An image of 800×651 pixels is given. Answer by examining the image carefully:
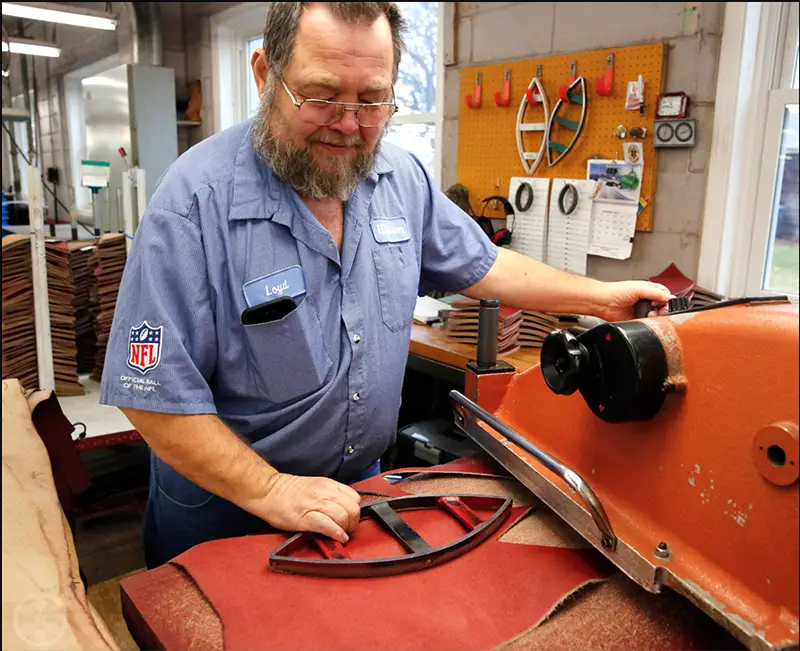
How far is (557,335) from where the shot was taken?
34.7 inches

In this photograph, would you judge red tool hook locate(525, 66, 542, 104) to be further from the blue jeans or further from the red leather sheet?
the red leather sheet

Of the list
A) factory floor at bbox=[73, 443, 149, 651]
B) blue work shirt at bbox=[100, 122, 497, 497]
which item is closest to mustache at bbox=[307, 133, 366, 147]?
blue work shirt at bbox=[100, 122, 497, 497]

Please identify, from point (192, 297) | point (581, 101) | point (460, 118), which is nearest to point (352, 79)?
point (192, 297)

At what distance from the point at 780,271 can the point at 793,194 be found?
0.82ft

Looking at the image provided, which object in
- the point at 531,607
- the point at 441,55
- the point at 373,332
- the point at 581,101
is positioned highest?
the point at 441,55

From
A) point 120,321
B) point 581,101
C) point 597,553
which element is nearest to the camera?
point 597,553

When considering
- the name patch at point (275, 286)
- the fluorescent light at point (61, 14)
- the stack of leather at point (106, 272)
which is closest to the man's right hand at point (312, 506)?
the name patch at point (275, 286)

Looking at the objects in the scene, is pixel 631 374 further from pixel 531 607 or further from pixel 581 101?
pixel 581 101

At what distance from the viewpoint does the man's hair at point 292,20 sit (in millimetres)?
1054

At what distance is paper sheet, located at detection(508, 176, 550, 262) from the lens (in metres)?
2.56

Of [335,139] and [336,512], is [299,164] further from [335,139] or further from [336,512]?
[336,512]

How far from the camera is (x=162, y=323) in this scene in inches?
39.9

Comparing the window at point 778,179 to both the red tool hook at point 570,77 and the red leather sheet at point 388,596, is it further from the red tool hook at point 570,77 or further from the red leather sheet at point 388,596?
the red leather sheet at point 388,596

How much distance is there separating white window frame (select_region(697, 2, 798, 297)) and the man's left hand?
0.91m
